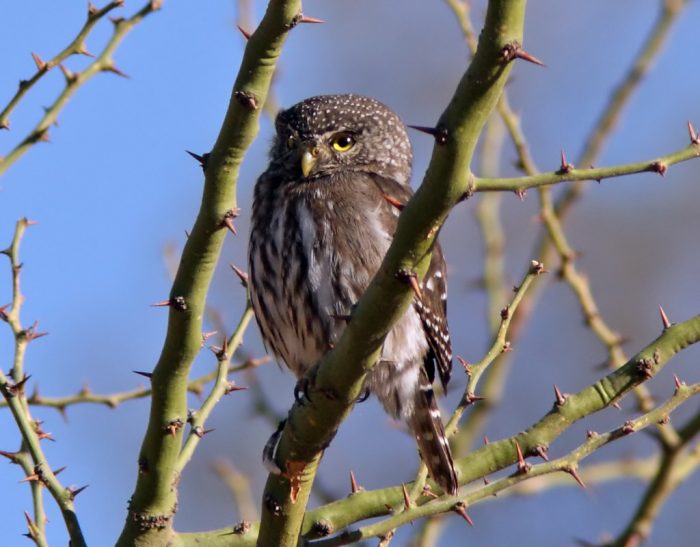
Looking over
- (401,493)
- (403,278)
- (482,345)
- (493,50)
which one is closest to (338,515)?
(401,493)

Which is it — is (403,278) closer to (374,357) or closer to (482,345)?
(374,357)

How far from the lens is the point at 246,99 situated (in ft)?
11.1

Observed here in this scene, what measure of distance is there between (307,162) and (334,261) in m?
0.81

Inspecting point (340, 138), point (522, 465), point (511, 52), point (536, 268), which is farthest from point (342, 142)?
point (511, 52)

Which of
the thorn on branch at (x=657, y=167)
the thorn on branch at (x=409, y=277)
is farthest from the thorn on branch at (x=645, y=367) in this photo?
the thorn on branch at (x=409, y=277)

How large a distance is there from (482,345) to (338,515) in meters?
7.70

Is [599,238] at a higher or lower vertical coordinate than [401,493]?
higher

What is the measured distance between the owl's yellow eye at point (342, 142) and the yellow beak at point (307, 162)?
0.72 ft

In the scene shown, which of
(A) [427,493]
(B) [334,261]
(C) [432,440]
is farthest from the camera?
(C) [432,440]

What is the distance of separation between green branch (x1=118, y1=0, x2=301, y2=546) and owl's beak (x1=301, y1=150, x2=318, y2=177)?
2.21 meters

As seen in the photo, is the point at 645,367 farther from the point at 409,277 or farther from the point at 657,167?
the point at 409,277

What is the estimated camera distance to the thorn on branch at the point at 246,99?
11.1 feet

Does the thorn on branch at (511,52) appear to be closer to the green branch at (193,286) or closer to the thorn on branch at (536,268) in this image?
the green branch at (193,286)

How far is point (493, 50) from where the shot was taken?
289 cm
